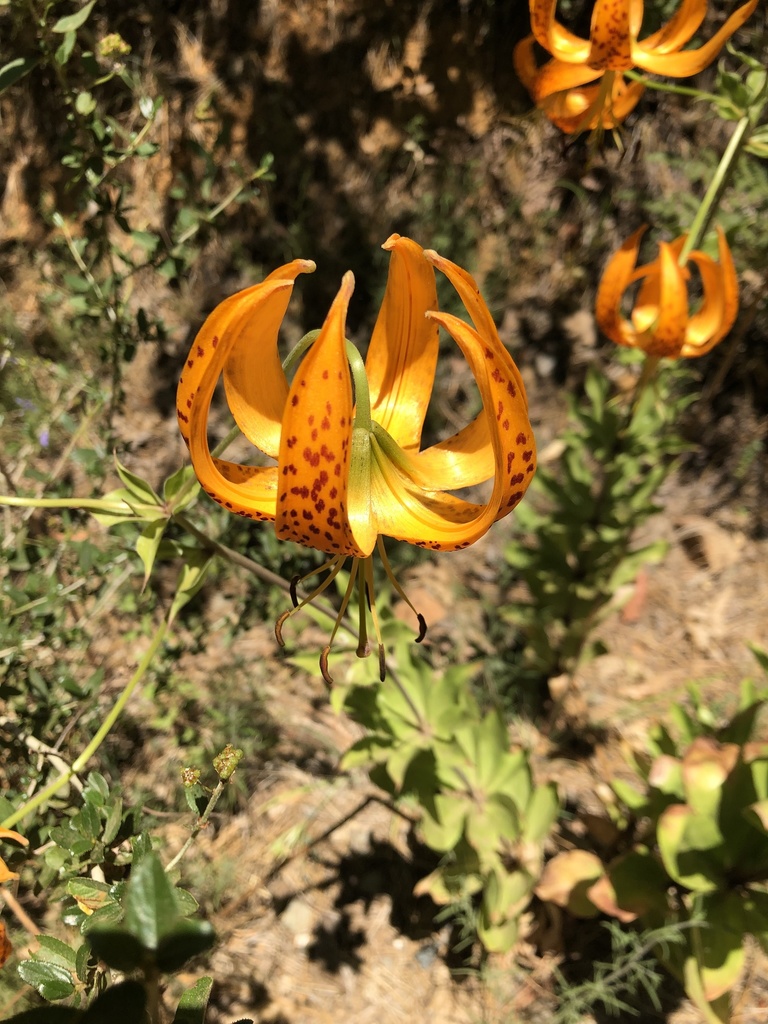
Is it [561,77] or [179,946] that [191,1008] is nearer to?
[179,946]

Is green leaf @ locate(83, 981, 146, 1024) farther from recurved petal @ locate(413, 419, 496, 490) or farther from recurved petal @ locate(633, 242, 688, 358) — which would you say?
recurved petal @ locate(633, 242, 688, 358)

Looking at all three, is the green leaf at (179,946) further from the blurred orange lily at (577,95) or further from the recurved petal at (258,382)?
the blurred orange lily at (577,95)

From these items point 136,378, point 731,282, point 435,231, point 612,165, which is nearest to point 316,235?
point 435,231

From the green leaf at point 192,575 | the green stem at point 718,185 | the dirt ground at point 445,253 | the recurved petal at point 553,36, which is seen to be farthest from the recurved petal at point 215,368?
the dirt ground at point 445,253

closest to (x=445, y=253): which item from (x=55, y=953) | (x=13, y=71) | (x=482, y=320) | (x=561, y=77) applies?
(x=561, y=77)

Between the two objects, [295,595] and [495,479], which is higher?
[495,479]

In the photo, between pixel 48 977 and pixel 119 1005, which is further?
pixel 48 977

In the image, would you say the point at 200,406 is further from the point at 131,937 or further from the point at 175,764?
the point at 175,764
